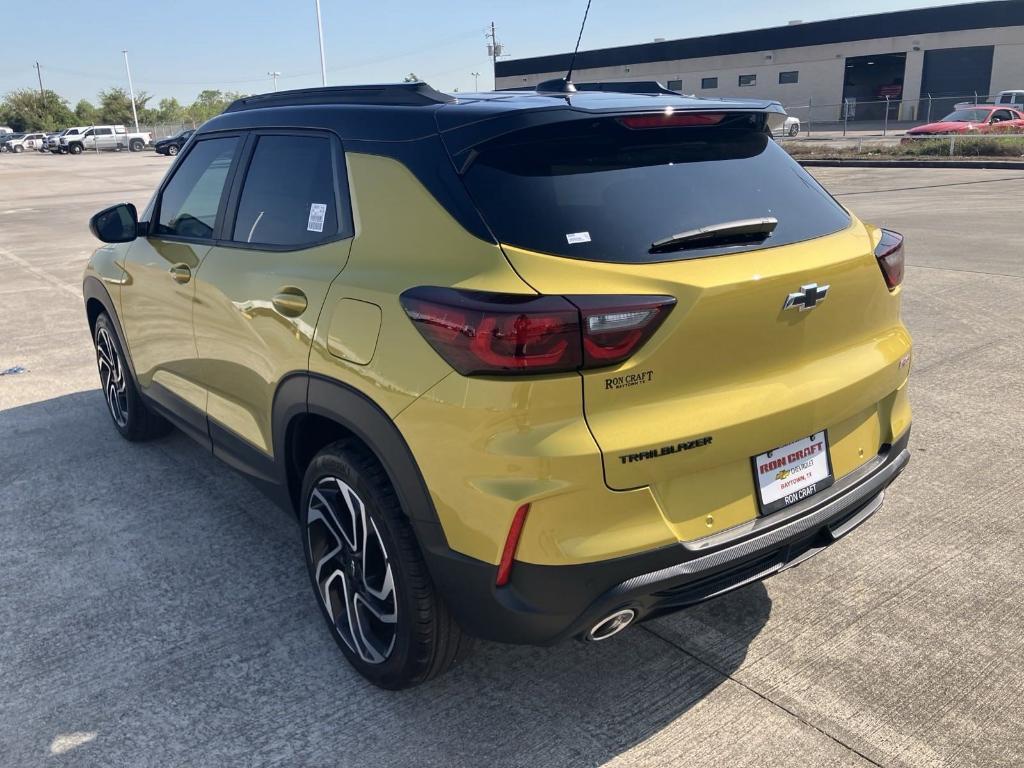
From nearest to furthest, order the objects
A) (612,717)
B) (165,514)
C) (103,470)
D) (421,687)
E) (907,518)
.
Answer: (612,717) → (421,687) → (907,518) → (165,514) → (103,470)

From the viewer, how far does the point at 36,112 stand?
101m

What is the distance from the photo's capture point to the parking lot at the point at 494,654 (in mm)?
2572

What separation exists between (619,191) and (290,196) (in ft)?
4.20

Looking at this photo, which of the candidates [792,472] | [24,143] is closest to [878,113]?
[792,472]

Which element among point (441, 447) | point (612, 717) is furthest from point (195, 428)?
point (612, 717)

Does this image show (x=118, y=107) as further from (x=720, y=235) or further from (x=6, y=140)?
(x=720, y=235)

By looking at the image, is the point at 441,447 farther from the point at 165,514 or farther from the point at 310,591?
the point at 165,514

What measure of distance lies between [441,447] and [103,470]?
3140 millimetres

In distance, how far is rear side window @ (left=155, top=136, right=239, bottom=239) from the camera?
362 centimetres

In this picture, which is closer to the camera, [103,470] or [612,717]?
[612,717]

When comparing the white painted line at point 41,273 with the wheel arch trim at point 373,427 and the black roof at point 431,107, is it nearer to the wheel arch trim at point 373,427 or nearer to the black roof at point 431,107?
the black roof at point 431,107

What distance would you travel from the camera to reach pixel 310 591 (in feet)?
11.3

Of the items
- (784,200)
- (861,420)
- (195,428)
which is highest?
(784,200)

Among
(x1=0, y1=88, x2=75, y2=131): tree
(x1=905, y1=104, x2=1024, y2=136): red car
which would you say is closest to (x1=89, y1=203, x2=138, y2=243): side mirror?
(x1=905, y1=104, x2=1024, y2=136): red car
